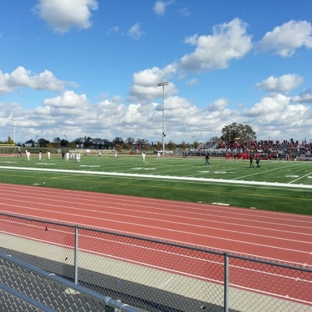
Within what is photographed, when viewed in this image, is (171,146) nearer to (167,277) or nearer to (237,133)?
(237,133)

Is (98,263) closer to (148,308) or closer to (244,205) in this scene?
(148,308)

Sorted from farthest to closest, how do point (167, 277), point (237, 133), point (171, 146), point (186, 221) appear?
1. point (171, 146)
2. point (237, 133)
3. point (186, 221)
4. point (167, 277)

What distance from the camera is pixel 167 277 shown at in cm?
659

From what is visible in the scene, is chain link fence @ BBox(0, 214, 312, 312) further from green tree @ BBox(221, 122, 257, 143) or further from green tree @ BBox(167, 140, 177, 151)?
green tree @ BBox(167, 140, 177, 151)

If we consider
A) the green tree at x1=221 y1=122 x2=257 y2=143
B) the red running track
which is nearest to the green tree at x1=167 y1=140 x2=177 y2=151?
the green tree at x1=221 y1=122 x2=257 y2=143

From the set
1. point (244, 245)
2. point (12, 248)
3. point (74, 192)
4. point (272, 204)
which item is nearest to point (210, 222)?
point (244, 245)

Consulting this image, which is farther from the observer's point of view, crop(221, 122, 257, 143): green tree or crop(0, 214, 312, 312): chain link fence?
crop(221, 122, 257, 143): green tree

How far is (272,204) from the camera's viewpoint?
16.7 meters

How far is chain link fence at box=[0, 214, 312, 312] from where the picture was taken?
5.64 m

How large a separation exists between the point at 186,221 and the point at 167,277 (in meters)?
6.33

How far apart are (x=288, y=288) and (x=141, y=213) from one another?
323 inches

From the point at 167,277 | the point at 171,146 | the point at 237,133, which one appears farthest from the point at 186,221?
the point at 171,146

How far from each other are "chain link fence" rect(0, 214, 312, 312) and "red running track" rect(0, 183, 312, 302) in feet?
0.56

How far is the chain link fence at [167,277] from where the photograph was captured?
564 cm
